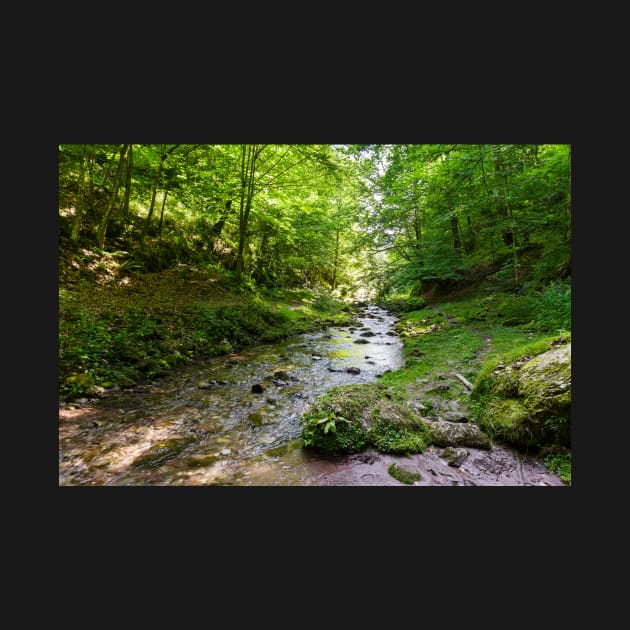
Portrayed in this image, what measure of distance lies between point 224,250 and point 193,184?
3446 mm

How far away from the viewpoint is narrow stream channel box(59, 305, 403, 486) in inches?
135

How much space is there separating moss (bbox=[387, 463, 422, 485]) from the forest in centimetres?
2

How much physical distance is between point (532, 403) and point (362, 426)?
6.14ft

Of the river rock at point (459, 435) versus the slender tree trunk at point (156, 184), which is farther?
the slender tree trunk at point (156, 184)

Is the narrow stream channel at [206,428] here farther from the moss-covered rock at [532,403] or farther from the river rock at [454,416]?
the moss-covered rock at [532,403]

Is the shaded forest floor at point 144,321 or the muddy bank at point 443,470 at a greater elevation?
the shaded forest floor at point 144,321

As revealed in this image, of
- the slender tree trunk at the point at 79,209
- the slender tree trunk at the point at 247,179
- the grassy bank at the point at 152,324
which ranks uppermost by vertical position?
the slender tree trunk at the point at 247,179

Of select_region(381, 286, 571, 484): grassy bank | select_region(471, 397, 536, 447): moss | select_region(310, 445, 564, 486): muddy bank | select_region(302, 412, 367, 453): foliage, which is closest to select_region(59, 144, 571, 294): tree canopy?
select_region(381, 286, 571, 484): grassy bank

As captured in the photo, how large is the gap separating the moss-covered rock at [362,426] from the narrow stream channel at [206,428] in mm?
242

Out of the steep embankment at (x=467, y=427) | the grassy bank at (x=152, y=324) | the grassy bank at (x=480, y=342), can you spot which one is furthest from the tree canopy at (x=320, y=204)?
the steep embankment at (x=467, y=427)

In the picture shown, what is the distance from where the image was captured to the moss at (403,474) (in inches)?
127

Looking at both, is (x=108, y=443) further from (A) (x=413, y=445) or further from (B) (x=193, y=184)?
(B) (x=193, y=184)

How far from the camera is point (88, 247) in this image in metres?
8.66

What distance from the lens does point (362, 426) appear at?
3787 mm
